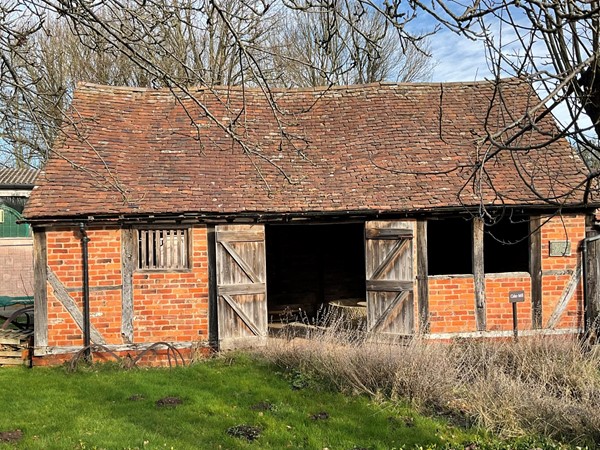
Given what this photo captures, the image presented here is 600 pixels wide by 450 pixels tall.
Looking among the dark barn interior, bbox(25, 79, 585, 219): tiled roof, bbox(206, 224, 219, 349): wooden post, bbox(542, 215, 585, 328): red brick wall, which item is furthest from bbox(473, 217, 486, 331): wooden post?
the dark barn interior

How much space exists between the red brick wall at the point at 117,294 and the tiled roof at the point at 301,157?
1.88 ft

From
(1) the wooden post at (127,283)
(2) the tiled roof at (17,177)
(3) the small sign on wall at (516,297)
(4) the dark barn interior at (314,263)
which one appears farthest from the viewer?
(2) the tiled roof at (17,177)

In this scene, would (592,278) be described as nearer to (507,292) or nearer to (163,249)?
(507,292)

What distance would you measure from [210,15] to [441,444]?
4.26 meters

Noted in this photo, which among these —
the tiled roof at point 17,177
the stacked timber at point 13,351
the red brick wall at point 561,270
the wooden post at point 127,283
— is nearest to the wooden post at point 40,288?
the stacked timber at point 13,351

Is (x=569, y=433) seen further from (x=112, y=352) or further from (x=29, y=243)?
(x=29, y=243)

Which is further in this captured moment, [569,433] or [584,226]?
[584,226]

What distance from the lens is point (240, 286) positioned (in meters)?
9.08

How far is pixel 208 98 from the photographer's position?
464 inches

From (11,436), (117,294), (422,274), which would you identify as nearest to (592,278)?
(422,274)

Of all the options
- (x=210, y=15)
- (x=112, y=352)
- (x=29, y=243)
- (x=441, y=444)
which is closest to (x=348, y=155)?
(x=112, y=352)

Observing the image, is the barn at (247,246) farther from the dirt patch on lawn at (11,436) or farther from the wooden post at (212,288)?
the dirt patch on lawn at (11,436)

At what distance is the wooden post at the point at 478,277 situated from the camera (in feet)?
30.0

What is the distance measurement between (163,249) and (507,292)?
5.81m
